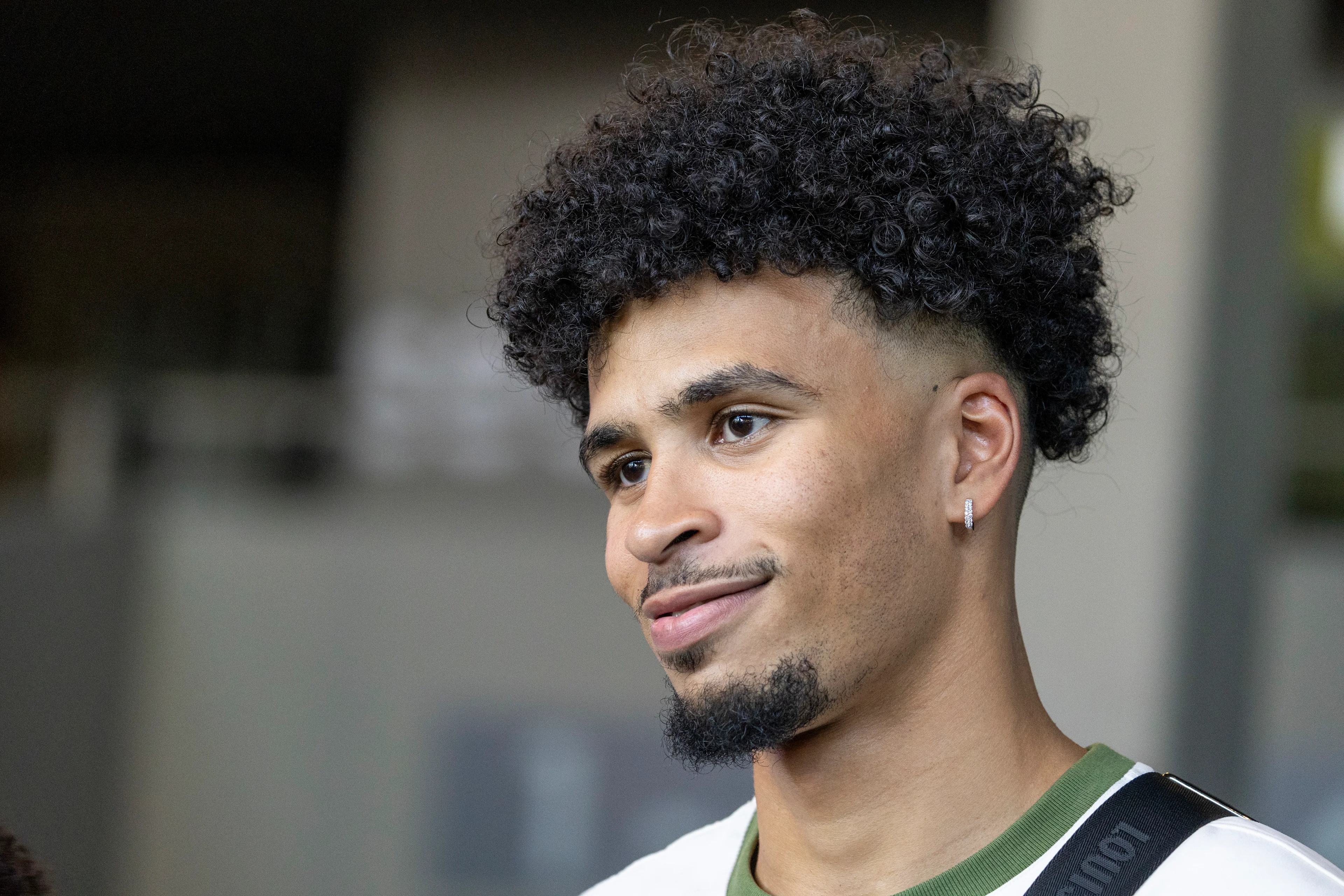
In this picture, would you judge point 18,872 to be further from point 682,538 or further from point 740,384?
point 740,384

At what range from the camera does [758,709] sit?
1.35m

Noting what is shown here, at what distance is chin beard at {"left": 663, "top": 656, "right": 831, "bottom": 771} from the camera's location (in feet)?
4.43

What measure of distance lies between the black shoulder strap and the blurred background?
49.9 inches

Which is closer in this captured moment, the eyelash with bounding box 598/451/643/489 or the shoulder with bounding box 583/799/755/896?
the eyelash with bounding box 598/451/643/489

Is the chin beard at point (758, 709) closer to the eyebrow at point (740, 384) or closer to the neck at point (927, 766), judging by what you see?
the neck at point (927, 766)

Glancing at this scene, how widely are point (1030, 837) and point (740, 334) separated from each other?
57cm

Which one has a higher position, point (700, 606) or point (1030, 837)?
point (700, 606)

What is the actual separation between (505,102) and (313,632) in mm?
2773

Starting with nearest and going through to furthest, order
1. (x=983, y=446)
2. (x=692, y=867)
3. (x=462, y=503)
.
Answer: (x=983, y=446) < (x=692, y=867) < (x=462, y=503)

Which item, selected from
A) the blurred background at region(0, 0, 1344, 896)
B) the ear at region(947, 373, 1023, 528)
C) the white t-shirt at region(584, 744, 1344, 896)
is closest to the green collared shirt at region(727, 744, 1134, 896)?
the white t-shirt at region(584, 744, 1344, 896)

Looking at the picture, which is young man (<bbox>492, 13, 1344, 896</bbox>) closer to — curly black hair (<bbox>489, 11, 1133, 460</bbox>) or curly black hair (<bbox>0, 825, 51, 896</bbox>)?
curly black hair (<bbox>489, 11, 1133, 460</bbox>)

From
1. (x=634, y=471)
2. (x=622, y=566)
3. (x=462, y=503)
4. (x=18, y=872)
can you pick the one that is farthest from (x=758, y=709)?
(x=462, y=503)

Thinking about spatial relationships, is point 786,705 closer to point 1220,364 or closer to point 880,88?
point 880,88

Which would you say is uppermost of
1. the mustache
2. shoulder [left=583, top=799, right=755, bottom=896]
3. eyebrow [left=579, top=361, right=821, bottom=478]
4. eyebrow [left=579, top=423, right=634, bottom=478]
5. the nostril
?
eyebrow [left=579, top=361, right=821, bottom=478]
